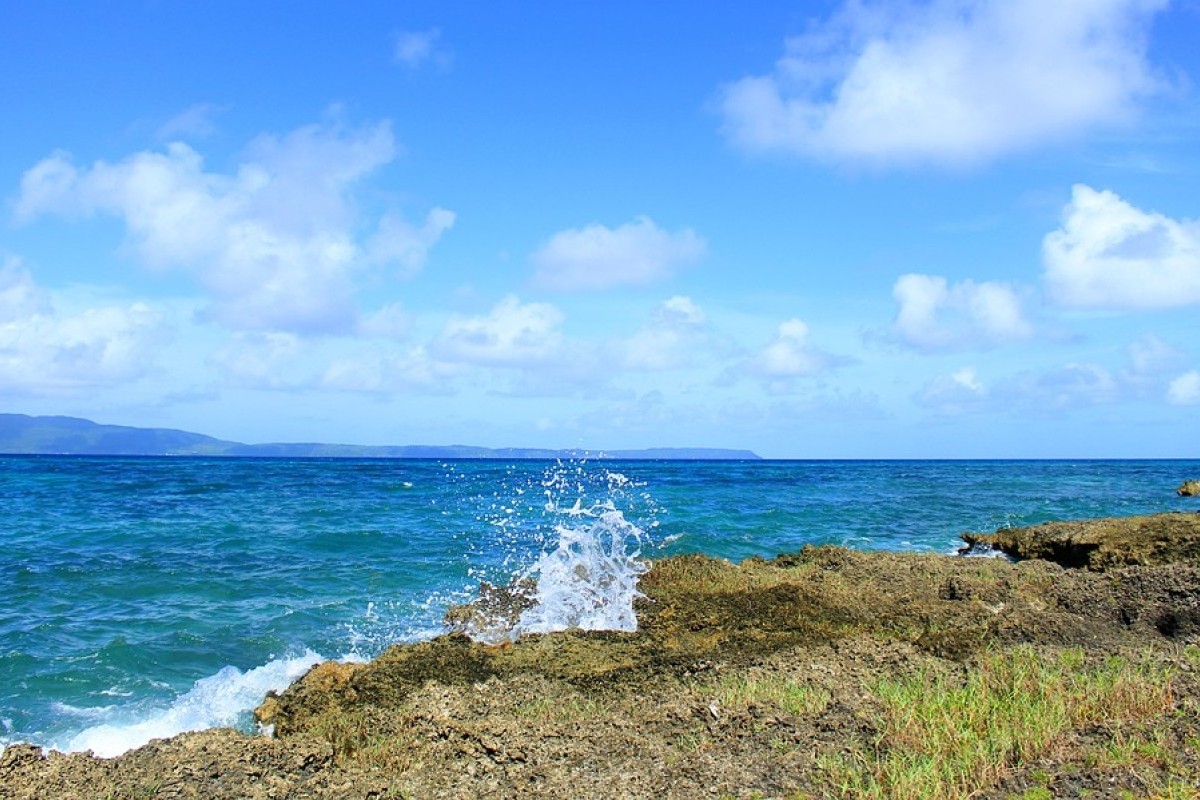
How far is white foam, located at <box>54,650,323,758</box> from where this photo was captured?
897cm

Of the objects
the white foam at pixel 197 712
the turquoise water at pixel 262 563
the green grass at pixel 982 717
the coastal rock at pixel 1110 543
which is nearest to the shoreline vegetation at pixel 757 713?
the green grass at pixel 982 717

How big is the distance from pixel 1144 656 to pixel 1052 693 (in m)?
1.56

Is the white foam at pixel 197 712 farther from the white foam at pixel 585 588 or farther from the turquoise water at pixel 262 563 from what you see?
the white foam at pixel 585 588

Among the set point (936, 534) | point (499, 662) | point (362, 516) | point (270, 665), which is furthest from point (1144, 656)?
point (362, 516)

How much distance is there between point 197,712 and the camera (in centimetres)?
964

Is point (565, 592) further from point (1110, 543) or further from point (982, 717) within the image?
point (1110, 543)

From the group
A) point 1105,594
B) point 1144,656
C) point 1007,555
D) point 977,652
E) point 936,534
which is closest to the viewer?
point 1144,656

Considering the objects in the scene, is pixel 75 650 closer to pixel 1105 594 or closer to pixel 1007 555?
pixel 1105 594

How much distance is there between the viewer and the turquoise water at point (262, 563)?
10477 millimetres

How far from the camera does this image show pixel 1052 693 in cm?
651

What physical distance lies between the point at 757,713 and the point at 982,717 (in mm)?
1580

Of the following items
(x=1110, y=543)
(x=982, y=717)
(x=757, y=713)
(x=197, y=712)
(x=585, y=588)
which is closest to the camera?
(x=982, y=717)

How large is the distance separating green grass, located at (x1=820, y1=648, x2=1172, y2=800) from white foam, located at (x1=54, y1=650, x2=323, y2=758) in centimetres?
696

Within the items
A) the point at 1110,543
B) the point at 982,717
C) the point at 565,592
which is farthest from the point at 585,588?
the point at 1110,543
